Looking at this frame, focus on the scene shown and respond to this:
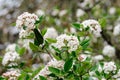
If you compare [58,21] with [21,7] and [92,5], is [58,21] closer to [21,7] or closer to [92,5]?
[21,7]

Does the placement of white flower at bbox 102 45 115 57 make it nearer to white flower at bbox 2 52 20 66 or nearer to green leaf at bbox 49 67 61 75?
white flower at bbox 2 52 20 66

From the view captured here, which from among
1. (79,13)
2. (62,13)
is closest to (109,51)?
(79,13)

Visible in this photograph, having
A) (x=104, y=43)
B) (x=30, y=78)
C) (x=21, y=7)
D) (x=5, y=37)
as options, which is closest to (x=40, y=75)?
(x=30, y=78)

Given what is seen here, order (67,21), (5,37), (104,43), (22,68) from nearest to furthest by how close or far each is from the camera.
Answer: (22,68) < (104,43) < (67,21) < (5,37)

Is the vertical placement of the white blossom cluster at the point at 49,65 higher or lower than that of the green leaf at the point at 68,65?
higher

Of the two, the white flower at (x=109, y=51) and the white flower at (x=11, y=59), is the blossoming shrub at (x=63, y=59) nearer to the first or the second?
the white flower at (x=11, y=59)

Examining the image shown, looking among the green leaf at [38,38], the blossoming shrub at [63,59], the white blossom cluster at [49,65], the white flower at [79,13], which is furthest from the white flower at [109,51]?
the white blossom cluster at [49,65]

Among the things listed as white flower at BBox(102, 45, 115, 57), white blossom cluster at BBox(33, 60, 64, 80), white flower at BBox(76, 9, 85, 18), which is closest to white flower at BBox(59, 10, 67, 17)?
white flower at BBox(76, 9, 85, 18)

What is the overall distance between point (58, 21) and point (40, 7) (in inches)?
31.4

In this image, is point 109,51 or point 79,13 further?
point 79,13

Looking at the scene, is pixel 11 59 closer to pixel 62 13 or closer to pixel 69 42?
pixel 69 42

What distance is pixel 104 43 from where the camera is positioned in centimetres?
396

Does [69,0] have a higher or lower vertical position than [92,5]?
higher

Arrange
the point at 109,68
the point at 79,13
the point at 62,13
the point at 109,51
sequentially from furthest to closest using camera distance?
the point at 62,13 → the point at 79,13 → the point at 109,51 → the point at 109,68
